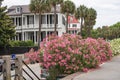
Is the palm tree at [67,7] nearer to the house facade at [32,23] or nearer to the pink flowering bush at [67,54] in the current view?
the house facade at [32,23]

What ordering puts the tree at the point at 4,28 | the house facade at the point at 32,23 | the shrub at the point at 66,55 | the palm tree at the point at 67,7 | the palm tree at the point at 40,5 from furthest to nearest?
the house facade at the point at 32,23 → the palm tree at the point at 67,7 → the palm tree at the point at 40,5 → the tree at the point at 4,28 → the shrub at the point at 66,55

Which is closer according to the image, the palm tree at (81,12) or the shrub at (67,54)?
the shrub at (67,54)

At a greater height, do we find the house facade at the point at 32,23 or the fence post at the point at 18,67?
the fence post at the point at 18,67

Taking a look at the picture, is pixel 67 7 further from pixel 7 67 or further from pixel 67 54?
pixel 7 67

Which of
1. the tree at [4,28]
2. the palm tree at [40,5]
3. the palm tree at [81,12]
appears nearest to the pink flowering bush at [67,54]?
the tree at [4,28]

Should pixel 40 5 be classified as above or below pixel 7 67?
above

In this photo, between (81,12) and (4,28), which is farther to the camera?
(81,12)

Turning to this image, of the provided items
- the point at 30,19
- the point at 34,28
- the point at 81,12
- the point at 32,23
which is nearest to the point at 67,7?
the point at 34,28

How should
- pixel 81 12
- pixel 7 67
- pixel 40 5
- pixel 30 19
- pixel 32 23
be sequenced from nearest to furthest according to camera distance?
1. pixel 7 67
2. pixel 40 5
3. pixel 32 23
4. pixel 30 19
5. pixel 81 12

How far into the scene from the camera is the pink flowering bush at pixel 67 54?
20.1 m

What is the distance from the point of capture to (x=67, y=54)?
2033cm

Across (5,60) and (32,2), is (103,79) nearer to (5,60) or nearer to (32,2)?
(5,60)

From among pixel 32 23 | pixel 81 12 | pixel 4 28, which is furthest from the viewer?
pixel 81 12

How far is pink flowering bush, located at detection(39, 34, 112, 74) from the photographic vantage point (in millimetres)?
20109
